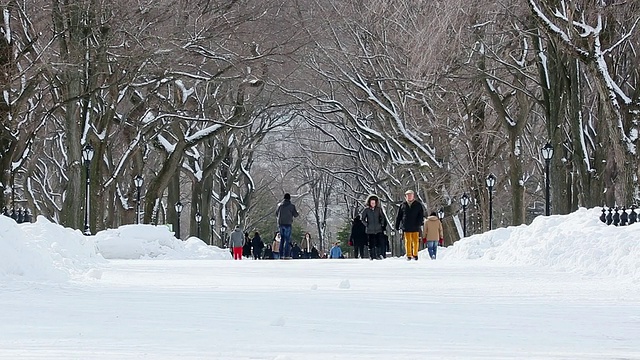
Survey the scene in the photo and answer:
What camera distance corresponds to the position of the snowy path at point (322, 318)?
26.6 ft

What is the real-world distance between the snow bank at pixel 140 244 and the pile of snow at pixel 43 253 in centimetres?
831

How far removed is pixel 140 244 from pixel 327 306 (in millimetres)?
19780

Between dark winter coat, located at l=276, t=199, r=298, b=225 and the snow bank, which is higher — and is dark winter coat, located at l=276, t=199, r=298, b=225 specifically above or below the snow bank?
above

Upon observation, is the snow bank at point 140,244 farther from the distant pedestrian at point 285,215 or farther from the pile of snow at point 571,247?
the pile of snow at point 571,247

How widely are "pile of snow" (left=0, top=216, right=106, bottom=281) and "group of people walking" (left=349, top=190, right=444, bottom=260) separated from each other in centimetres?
717

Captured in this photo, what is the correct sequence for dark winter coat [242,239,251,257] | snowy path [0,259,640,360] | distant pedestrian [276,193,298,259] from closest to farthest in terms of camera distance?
snowy path [0,259,640,360], distant pedestrian [276,193,298,259], dark winter coat [242,239,251,257]

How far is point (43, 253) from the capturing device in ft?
53.1

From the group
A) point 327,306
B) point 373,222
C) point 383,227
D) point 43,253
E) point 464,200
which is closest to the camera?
point 327,306

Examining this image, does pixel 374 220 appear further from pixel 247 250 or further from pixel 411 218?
pixel 247 250

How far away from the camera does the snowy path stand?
8.11 m

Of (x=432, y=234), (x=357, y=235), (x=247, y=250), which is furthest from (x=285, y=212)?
(x=247, y=250)

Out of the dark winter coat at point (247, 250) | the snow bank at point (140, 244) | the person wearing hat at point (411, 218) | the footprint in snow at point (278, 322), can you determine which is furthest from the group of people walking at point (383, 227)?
the dark winter coat at point (247, 250)

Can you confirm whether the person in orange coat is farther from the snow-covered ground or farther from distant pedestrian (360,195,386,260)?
the snow-covered ground

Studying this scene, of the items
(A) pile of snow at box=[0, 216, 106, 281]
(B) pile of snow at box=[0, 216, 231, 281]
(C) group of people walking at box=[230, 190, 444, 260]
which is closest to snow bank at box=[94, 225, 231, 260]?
(B) pile of snow at box=[0, 216, 231, 281]
